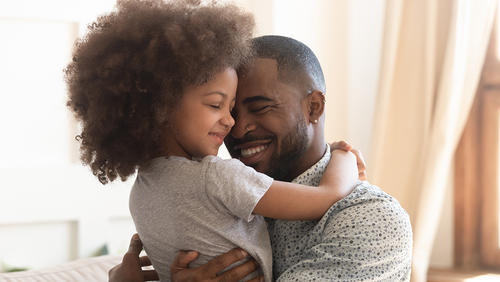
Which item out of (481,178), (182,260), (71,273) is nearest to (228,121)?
(182,260)

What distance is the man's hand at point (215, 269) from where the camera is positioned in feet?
4.26

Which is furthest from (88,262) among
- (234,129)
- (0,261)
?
(0,261)

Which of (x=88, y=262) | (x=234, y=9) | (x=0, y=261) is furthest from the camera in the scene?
(x=0, y=261)

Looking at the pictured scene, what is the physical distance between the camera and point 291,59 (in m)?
1.50

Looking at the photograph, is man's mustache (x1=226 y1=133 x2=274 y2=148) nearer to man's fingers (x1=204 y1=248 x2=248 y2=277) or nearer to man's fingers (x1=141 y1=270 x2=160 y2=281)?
man's fingers (x1=204 y1=248 x2=248 y2=277)

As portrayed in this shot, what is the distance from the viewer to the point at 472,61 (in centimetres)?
303

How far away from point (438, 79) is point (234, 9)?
1.95 meters

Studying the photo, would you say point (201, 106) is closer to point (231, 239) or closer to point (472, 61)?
point (231, 239)

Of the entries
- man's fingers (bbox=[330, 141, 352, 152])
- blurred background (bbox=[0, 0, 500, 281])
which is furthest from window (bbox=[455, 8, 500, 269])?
man's fingers (bbox=[330, 141, 352, 152])

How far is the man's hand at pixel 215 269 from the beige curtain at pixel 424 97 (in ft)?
6.32

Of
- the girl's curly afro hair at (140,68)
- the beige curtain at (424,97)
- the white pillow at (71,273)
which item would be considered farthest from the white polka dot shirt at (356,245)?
the beige curtain at (424,97)

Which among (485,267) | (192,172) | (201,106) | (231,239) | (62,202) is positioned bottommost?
(485,267)

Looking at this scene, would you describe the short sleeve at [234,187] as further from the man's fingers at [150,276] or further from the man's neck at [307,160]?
the man's fingers at [150,276]

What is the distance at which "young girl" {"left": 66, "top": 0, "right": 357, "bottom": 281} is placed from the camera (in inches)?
50.1
